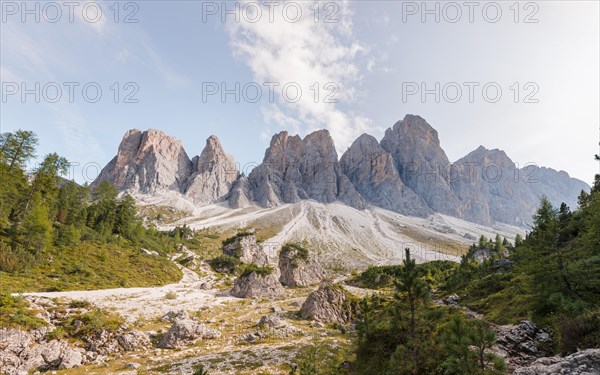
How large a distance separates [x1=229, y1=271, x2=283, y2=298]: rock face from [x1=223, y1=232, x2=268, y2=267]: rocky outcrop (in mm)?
42785

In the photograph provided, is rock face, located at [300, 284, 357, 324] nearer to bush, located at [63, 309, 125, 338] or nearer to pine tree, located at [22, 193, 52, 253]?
bush, located at [63, 309, 125, 338]

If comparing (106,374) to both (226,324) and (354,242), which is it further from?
(354,242)

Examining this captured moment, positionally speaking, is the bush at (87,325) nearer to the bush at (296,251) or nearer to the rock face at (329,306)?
the rock face at (329,306)

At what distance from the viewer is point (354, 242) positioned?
193 m

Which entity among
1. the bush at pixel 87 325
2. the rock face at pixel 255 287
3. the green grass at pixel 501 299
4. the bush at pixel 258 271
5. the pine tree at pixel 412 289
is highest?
the pine tree at pixel 412 289

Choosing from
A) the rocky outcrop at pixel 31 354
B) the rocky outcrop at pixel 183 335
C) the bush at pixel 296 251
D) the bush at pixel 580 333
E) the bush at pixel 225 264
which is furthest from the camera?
the bush at pixel 225 264

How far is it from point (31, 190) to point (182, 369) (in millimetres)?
69851

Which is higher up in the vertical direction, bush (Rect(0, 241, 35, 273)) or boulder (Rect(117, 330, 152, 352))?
bush (Rect(0, 241, 35, 273))

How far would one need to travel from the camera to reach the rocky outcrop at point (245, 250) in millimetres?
109312

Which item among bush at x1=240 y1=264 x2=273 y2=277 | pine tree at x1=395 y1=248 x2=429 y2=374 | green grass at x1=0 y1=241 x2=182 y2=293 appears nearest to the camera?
pine tree at x1=395 y1=248 x2=429 y2=374

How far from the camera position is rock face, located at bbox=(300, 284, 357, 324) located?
147ft

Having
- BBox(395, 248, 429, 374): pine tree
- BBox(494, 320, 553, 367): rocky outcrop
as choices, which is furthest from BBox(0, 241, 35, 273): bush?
BBox(494, 320, 553, 367): rocky outcrop

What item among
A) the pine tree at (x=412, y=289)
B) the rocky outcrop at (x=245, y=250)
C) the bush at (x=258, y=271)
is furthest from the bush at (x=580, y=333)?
the rocky outcrop at (x=245, y=250)

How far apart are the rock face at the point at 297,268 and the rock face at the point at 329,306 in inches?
1301
